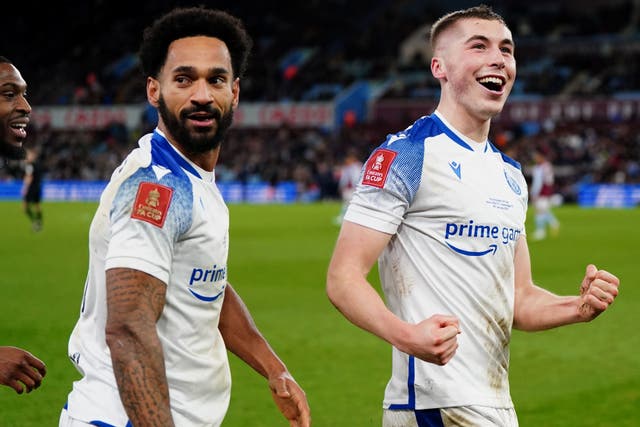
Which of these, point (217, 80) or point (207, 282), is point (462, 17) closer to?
point (217, 80)

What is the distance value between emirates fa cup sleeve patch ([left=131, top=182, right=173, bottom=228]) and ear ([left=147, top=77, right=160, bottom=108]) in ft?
1.39

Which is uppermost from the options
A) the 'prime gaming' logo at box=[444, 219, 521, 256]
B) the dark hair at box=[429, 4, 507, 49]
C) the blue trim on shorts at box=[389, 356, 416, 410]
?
the dark hair at box=[429, 4, 507, 49]

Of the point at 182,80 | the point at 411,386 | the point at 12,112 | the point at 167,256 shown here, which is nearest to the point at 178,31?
the point at 182,80

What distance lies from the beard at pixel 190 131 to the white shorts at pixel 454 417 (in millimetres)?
1444

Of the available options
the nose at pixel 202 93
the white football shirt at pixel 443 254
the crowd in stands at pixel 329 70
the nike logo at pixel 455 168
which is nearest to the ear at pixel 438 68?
the white football shirt at pixel 443 254

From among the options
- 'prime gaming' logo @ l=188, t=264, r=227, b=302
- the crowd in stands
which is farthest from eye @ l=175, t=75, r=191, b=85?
the crowd in stands

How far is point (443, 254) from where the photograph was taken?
4.19m

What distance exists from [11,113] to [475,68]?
1905 millimetres

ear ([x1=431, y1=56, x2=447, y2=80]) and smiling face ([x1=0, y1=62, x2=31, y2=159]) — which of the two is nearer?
smiling face ([x1=0, y1=62, x2=31, y2=159])

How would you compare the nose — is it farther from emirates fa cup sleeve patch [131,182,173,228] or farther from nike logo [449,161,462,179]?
nike logo [449,161,462,179]

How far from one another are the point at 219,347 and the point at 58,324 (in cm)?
934

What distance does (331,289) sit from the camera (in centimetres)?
397

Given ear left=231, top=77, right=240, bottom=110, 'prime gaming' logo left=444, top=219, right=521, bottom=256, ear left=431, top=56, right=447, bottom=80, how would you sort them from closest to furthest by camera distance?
ear left=231, top=77, right=240, bottom=110 → 'prime gaming' logo left=444, top=219, right=521, bottom=256 → ear left=431, top=56, right=447, bottom=80

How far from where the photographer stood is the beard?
3.40 meters
